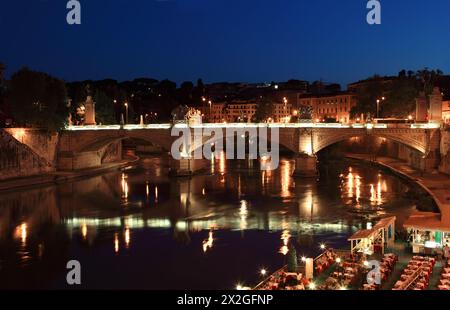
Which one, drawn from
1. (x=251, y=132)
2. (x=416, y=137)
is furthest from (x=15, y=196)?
(x=416, y=137)

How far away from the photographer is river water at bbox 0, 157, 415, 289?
18.0m

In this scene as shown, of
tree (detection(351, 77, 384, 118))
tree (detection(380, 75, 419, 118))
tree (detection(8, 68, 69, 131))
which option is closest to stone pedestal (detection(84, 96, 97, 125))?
tree (detection(8, 68, 69, 131))

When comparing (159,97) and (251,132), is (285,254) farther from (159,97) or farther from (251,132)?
(159,97)

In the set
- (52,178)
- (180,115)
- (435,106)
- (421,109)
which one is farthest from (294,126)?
(52,178)

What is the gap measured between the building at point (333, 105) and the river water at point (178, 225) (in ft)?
134

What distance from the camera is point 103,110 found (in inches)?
2248

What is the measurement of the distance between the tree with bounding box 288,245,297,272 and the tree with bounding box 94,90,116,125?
129 feet

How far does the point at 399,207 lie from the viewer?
2836cm

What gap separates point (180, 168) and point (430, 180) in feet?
61.2

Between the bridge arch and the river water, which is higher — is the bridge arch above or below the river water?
above

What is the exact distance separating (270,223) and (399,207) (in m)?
7.25

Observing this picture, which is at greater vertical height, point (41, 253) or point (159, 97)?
point (159, 97)

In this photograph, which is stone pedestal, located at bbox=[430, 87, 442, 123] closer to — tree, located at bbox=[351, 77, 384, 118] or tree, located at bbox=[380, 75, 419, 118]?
tree, located at bbox=[380, 75, 419, 118]

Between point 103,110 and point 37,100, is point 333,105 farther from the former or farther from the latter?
point 37,100
